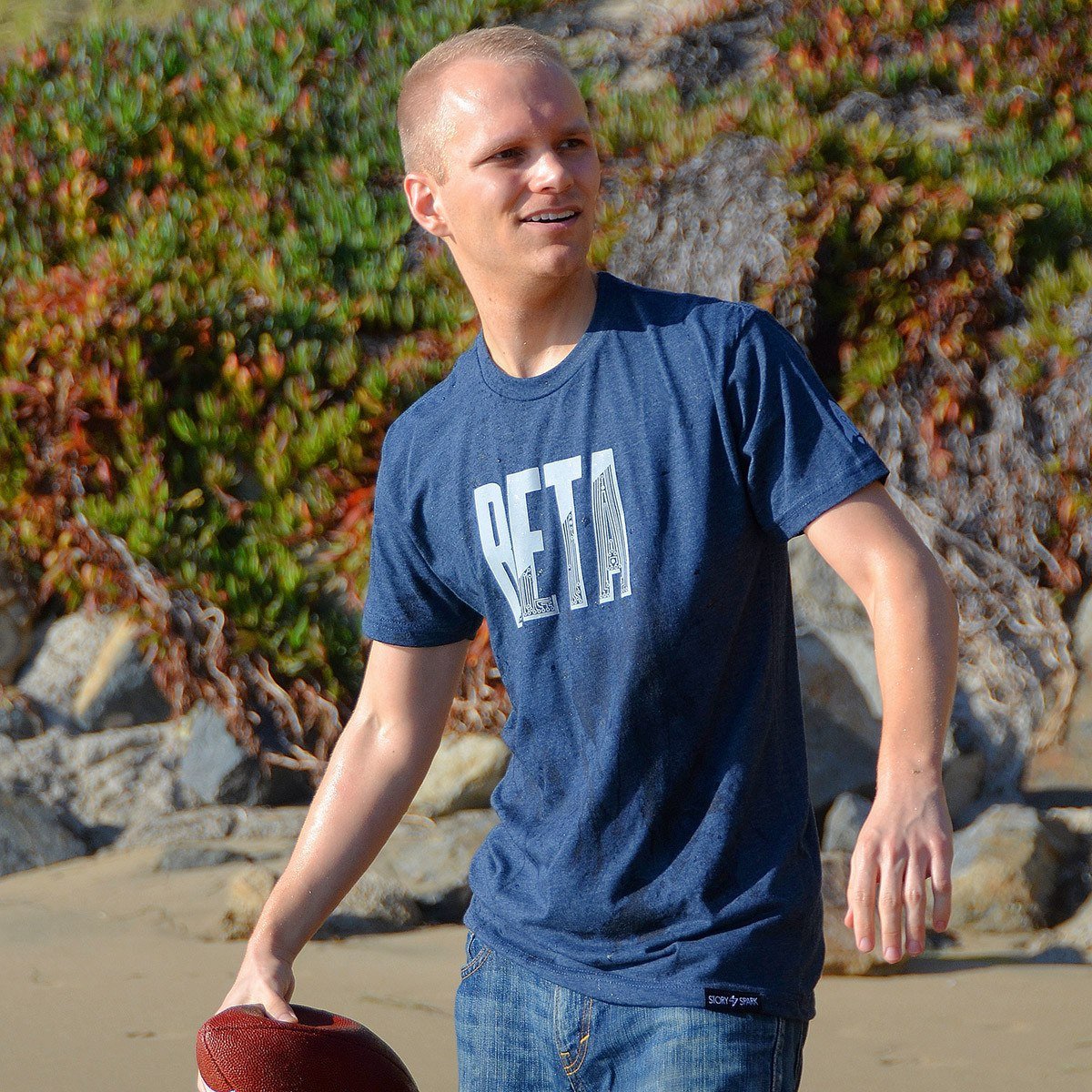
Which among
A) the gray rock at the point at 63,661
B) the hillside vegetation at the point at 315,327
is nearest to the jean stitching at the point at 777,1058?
the hillside vegetation at the point at 315,327

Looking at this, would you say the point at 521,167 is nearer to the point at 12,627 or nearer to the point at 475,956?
the point at 475,956

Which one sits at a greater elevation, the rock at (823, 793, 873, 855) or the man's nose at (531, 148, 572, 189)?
the man's nose at (531, 148, 572, 189)

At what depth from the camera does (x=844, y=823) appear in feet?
18.7

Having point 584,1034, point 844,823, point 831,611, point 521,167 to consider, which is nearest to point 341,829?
point 584,1034

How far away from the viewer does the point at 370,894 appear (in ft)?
17.4

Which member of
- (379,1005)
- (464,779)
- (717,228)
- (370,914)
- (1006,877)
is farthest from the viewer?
(717,228)

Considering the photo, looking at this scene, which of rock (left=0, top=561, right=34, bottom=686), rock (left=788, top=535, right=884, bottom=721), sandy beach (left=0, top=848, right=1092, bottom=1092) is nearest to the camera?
sandy beach (left=0, top=848, right=1092, bottom=1092)

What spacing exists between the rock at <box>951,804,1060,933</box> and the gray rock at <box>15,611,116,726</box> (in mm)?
4297

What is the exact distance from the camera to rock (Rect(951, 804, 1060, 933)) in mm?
5094

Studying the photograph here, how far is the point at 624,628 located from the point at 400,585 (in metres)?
0.52

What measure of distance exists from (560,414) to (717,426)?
25cm

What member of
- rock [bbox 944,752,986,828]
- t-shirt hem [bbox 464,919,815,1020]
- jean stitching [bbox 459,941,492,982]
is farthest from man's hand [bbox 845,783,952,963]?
rock [bbox 944,752,986,828]

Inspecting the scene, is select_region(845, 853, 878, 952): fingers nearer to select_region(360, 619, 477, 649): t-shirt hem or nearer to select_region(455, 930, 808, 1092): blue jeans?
select_region(455, 930, 808, 1092): blue jeans

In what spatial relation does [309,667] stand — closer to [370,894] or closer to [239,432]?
[239,432]
